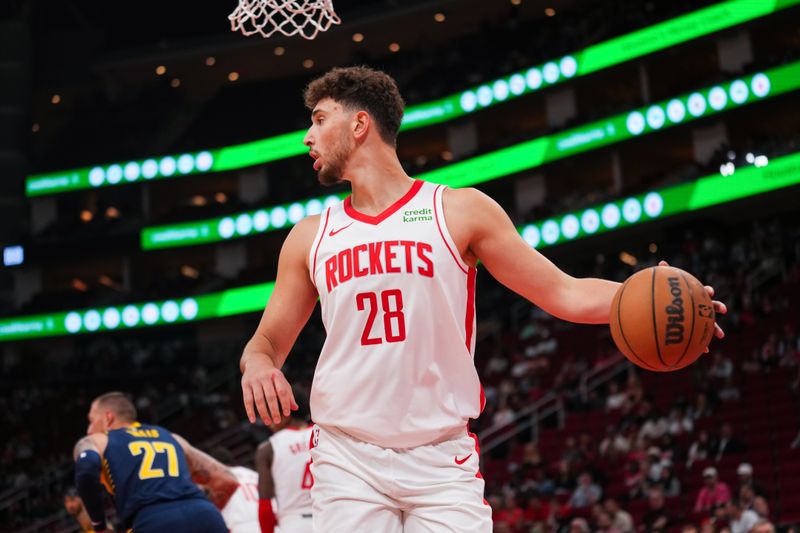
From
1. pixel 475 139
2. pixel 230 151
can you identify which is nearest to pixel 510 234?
pixel 475 139

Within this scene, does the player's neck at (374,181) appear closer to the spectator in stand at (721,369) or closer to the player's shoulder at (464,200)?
the player's shoulder at (464,200)

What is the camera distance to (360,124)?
4.34 m

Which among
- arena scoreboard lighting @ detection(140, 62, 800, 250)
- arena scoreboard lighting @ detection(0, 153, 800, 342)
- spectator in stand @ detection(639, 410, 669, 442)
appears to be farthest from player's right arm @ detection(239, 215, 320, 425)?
arena scoreboard lighting @ detection(140, 62, 800, 250)

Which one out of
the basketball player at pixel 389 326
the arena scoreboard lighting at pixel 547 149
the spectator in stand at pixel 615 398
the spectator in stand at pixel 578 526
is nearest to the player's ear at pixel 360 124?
the basketball player at pixel 389 326

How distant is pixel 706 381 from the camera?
19.2 meters

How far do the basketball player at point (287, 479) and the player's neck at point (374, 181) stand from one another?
12.7 feet

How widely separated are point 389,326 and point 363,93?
100cm

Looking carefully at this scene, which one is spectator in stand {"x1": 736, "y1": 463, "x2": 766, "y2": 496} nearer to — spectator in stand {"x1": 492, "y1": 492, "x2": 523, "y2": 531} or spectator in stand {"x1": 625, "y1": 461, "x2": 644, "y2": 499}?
spectator in stand {"x1": 625, "y1": 461, "x2": 644, "y2": 499}

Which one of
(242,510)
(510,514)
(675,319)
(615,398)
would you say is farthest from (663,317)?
(615,398)

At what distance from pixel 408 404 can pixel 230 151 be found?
117 feet

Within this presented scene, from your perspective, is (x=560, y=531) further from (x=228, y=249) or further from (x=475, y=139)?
(x=228, y=249)

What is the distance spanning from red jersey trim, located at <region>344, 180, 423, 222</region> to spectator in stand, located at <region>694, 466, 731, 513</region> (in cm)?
1151

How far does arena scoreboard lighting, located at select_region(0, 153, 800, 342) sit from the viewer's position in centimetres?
2647

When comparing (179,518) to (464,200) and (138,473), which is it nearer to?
(138,473)
